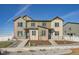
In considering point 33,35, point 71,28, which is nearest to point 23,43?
point 33,35

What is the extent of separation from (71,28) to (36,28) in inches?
16.9

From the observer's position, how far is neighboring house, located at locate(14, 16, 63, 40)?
510 centimetres

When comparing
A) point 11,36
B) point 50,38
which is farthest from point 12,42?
point 50,38

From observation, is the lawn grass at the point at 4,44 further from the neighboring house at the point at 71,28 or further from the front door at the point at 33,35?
the neighboring house at the point at 71,28

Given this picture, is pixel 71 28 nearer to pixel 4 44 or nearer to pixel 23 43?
pixel 23 43

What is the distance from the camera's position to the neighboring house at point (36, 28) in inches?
201

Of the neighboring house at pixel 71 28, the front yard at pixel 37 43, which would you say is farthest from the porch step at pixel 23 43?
the neighboring house at pixel 71 28

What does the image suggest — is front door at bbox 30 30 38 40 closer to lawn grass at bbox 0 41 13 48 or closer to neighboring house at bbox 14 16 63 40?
neighboring house at bbox 14 16 63 40

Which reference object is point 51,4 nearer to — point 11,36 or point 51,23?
Answer: point 51,23

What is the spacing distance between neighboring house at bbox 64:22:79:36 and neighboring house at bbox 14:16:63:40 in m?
0.06

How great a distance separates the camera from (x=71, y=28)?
511cm

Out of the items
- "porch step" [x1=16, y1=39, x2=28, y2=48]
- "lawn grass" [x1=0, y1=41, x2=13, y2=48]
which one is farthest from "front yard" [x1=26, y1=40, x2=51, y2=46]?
"lawn grass" [x1=0, y1=41, x2=13, y2=48]
